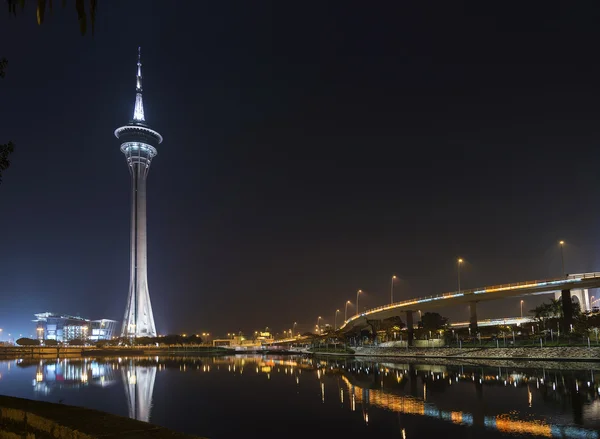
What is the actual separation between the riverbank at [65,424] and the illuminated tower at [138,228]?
13110 cm

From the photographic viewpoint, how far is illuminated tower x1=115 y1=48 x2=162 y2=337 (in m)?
135

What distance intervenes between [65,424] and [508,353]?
52065mm

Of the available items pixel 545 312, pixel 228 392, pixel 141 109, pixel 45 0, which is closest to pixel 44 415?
pixel 45 0

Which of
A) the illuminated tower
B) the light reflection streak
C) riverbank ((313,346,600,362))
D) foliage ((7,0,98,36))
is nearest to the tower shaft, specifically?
the illuminated tower

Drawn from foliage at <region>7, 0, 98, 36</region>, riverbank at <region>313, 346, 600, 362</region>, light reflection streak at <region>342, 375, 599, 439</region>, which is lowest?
riverbank at <region>313, 346, 600, 362</region>

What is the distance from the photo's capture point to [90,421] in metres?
7.83

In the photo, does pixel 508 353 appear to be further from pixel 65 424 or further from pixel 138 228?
pixel 138 228

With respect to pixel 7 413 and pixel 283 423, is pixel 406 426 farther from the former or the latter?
pixel 7 413

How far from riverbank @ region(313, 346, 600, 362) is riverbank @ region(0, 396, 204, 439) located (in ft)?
154

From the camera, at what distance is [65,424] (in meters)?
7.57

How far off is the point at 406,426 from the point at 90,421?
10289 millimetres

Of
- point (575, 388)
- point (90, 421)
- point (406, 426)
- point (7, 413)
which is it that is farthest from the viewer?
point (575, 388)

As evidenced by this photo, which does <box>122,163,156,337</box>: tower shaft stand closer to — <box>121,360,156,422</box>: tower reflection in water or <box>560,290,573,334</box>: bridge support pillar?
<box>560,290,573,334</box>: bridge support pillar

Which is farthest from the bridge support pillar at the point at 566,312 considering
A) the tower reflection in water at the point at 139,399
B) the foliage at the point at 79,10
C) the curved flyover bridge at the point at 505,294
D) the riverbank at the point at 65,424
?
the foliage at the point at 79,10
